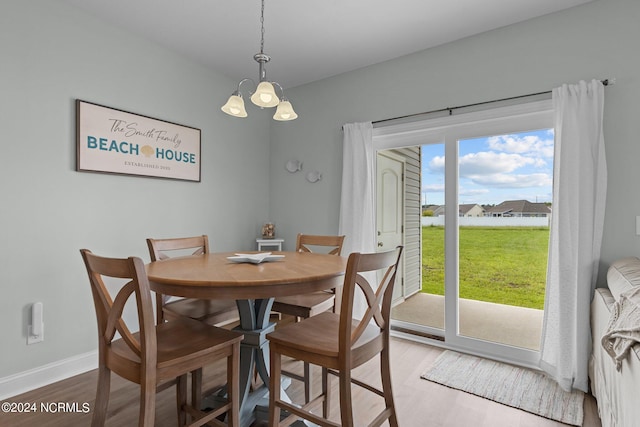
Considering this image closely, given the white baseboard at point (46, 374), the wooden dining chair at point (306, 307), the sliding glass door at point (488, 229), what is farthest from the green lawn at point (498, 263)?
the white baseboard at point (46, 374)

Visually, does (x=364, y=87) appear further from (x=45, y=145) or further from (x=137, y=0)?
(x=45, y=145)

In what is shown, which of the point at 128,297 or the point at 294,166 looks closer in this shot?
the point at 128,297

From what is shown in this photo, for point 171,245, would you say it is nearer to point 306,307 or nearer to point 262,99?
point 306,307

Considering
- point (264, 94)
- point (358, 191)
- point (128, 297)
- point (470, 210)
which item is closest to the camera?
point (128, 297)

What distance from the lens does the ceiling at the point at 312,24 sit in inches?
91.7

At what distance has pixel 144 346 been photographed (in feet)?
4.05

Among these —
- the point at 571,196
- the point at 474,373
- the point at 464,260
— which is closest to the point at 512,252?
the point at 464,260

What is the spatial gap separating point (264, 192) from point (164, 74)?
158 cm

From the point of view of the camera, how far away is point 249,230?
12.4ft

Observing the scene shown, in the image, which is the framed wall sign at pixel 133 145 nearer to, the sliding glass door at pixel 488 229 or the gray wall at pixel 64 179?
the gray wall at pixel 64 179

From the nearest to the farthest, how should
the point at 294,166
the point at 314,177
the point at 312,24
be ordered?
the point at 312,24 → the point at 314,177 → the point at 294,166

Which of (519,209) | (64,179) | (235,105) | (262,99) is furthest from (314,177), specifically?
(64,179)

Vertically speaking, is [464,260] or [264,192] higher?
[264,192]

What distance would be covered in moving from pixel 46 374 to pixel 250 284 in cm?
196
